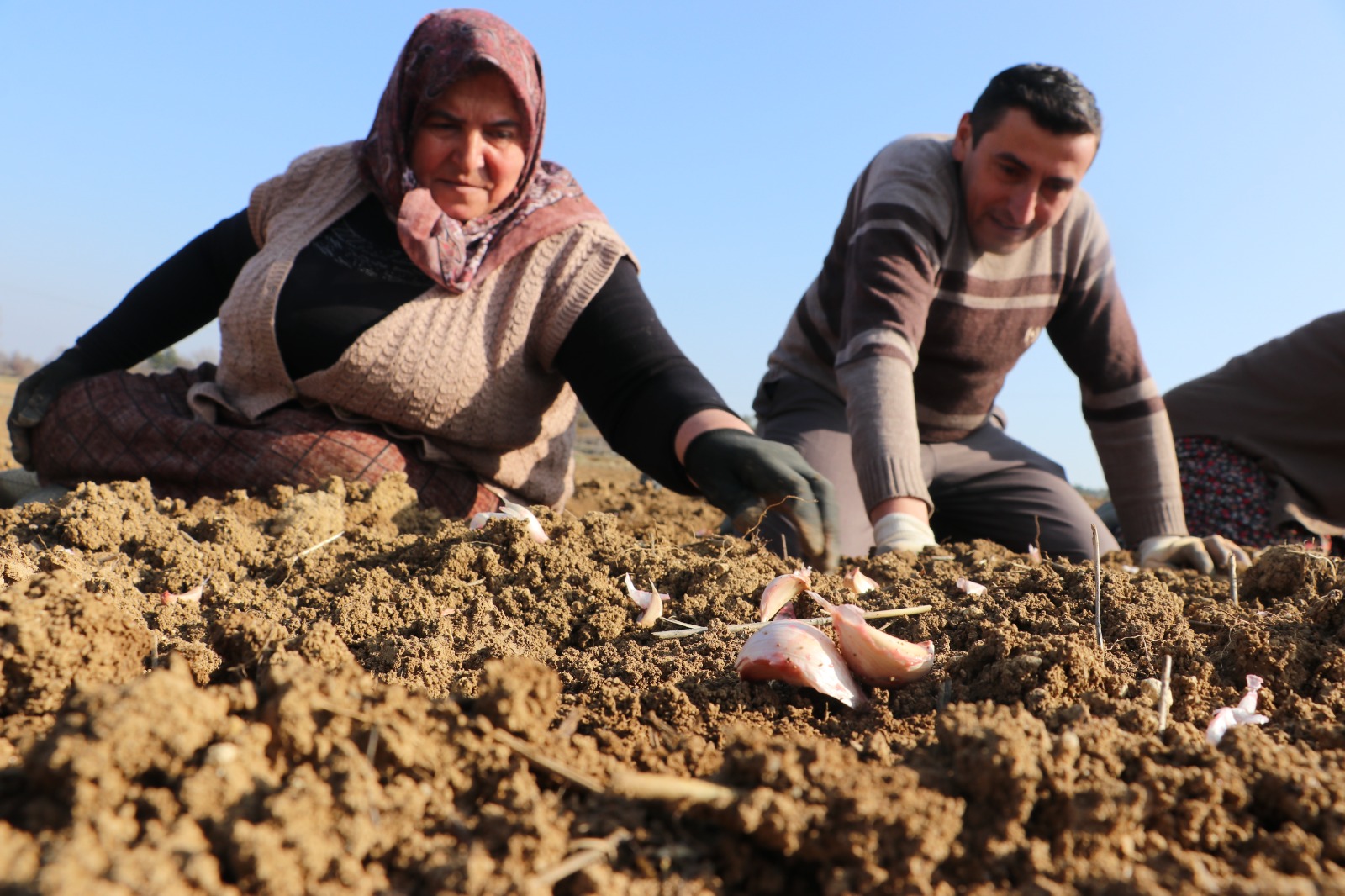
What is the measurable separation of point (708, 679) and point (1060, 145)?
90.5 inches

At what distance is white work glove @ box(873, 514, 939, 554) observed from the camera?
2473mm

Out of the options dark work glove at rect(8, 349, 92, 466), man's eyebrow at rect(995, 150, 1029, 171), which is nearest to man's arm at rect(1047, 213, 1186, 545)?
man's eyebrow at rect(995, 150, 1029, 171)

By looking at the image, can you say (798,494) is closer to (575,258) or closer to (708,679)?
(708,679)

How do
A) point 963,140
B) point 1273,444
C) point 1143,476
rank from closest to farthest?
point 963,140, point 1143,476, point 1273,444

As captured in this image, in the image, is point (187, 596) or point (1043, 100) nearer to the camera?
point (187, 596)

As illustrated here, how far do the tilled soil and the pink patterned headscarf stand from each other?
1.31m

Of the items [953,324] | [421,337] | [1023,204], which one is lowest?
[953,324]

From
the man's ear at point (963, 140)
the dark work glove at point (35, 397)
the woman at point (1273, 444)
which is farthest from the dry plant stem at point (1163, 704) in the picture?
the woman at point (1273, 444)

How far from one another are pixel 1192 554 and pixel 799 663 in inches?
80.5

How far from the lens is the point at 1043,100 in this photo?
2.82 m

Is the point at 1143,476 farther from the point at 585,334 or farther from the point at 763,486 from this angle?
the point at 585,334

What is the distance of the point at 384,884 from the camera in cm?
73

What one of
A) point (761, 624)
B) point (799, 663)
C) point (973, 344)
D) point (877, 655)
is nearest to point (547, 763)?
point (799, 663)

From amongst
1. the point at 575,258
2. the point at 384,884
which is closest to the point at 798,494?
the point at 575,258
